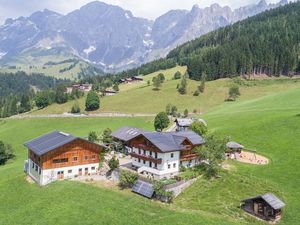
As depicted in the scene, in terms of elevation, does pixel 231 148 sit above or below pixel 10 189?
above

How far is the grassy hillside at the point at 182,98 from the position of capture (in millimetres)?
171500

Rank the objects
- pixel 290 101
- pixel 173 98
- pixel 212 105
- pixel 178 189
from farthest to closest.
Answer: pixel 173 98, pixel 212 105, pixel 290 101, pixel 178 189

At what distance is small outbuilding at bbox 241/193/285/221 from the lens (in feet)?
192

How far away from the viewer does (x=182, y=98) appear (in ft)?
595

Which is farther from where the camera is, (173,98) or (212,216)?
(173,98)

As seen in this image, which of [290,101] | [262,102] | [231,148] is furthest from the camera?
[262,102]

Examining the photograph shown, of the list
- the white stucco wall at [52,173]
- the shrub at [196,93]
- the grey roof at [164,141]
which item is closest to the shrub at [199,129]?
the grey roof at [164,141]

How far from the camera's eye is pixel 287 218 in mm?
58688

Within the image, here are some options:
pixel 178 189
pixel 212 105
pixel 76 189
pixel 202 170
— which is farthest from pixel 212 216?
pixel 212 105

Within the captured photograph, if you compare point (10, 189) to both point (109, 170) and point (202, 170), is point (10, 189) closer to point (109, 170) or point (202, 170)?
point (109, 170)

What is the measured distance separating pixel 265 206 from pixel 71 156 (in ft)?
124

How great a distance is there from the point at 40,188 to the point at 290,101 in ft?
310

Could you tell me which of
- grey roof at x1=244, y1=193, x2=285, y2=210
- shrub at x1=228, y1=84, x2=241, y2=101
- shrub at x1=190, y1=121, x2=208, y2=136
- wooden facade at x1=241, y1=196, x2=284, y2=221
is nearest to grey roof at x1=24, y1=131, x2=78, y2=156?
shrub at x1=190, y1=121, x2=208, y2=136

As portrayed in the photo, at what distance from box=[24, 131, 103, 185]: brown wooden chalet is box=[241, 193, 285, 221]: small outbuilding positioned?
108 feet
